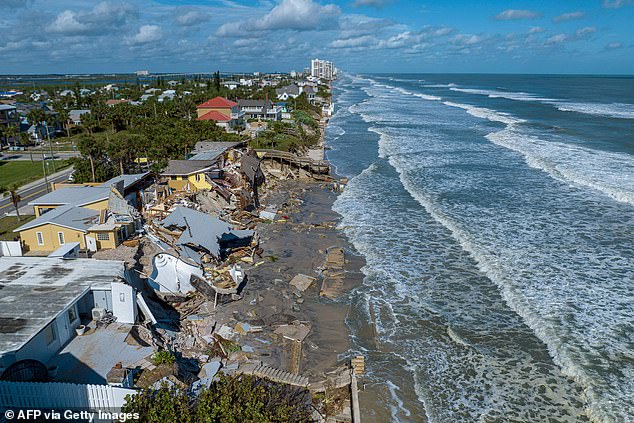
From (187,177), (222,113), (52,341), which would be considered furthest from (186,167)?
(222,113)

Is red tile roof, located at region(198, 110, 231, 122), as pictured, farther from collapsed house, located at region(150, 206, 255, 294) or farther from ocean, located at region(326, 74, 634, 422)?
collapsed house, located at region(150, 206, 255, 294)

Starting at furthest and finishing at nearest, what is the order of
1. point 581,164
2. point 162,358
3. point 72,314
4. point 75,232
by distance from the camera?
point 581,164
point 75,232
point 72,314
point 162,358

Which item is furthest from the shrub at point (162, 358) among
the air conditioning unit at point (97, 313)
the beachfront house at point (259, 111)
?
the beachfront house at point (259, 111)

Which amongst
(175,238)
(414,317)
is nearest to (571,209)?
(414,317)

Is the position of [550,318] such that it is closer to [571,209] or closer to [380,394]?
[380,394]

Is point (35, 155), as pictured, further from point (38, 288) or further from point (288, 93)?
point (288, 93)

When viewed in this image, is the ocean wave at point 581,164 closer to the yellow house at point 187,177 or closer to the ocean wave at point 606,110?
the yellow house at point 187,177
